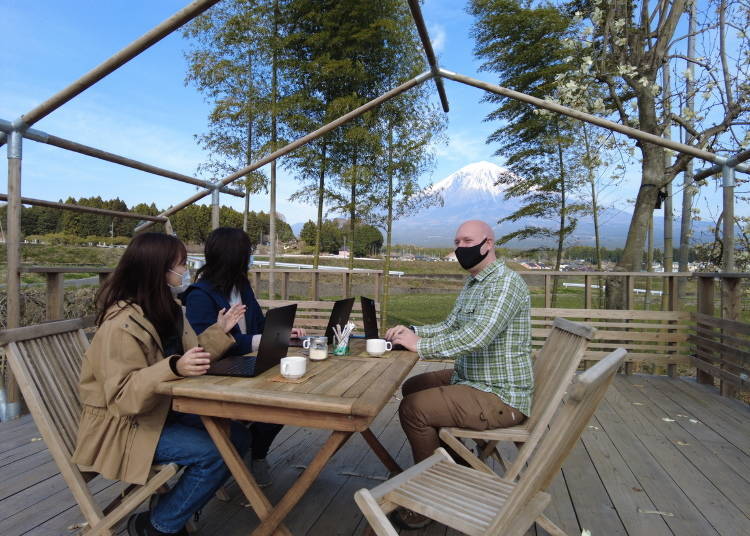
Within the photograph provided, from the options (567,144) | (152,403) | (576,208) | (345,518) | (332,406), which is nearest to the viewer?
(332,406)

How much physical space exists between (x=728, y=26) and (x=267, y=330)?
6704 millimetres

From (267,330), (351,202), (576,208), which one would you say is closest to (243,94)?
(351,202)

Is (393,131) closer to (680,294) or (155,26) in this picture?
(680,294)

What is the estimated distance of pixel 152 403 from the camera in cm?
148

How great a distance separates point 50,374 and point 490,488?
157 centimetres

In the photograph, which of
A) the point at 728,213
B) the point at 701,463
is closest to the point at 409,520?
the point at 701,463

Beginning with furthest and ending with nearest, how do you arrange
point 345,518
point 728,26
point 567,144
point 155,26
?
point 567,144
point 728,26
point 155,26
point 345,518

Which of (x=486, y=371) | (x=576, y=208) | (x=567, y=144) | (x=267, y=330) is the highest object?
(x=567, y=144)

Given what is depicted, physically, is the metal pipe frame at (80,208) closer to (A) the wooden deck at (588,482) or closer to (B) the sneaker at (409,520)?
(A) the wooden deck at (588,482)

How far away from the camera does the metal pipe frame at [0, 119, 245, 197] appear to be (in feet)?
9.04

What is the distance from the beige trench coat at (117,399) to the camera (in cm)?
147

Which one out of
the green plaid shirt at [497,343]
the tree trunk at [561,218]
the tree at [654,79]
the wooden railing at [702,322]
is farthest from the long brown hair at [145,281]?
the tree trunk at [561,218]

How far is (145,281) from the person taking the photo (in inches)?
65.5

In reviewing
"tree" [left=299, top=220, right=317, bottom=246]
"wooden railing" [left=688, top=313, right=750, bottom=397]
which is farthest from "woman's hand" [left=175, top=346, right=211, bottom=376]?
"tree" [left=299, top=220, right=317, bottom=246]
